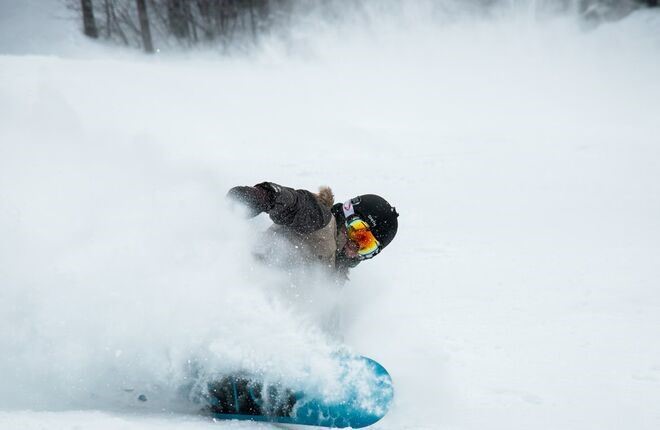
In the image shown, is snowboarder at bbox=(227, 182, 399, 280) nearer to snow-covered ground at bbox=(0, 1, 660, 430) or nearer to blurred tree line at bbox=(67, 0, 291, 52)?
snow-covered ground at bbox=(0, 1, 660, 430)

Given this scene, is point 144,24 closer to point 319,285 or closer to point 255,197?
→ point 319,285

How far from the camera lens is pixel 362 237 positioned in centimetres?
348

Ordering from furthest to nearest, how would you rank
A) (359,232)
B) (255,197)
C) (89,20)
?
(89,20) < (359,232) < (255,197)

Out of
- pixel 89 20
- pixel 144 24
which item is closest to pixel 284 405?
pixel 144 24

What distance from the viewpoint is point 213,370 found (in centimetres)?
273

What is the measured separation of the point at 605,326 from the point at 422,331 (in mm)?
1623

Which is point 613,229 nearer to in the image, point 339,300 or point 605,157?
point 605,157

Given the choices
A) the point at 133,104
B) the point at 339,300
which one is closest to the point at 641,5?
the point at 133,104

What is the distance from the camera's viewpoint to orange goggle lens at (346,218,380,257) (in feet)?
11.3

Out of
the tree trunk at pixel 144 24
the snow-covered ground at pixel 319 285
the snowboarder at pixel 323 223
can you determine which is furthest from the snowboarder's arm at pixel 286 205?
the tree trunk at pixel 144 24

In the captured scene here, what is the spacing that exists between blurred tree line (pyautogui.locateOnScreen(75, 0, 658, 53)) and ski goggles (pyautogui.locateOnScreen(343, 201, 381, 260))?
1632 cm

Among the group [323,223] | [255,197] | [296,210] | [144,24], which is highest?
[144,24]

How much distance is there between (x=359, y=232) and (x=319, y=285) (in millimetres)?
527

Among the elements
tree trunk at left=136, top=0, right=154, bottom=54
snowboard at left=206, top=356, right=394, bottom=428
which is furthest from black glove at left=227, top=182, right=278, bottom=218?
tree trunk at left=136, top=0, right=154, bottom=54
